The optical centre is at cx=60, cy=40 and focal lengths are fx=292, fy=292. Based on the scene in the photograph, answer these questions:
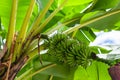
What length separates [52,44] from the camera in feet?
3.74

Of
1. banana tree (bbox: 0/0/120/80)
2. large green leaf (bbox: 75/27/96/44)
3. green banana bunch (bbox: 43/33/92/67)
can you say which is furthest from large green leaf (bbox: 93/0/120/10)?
green banana bunch (bbox: 43/33/92/67)

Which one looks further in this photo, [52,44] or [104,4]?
[104,4]

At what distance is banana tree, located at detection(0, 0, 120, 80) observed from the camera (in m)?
1.12

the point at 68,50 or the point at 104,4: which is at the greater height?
the point at 104,4

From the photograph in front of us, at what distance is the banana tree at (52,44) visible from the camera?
1119mm

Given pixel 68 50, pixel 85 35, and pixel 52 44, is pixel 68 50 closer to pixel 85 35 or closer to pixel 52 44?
pixel 52 44

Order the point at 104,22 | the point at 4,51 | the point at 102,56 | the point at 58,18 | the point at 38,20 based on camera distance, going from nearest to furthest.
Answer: the point at 102,56 → the point at 4,51 → the point at 38,20 → the point at 104,22 → the point at 58,18

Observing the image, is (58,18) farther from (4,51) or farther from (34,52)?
(4,51)

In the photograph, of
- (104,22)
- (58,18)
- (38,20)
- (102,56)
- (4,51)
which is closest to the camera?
(102,56)

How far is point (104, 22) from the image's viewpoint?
56.1 inches

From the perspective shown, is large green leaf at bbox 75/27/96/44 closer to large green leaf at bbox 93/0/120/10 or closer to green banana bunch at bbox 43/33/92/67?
large green leaf at bbox 93/0/120/10

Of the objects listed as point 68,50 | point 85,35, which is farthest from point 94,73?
point 68,50

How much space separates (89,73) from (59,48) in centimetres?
43

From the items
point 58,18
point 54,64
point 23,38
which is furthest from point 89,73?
point 23,38
